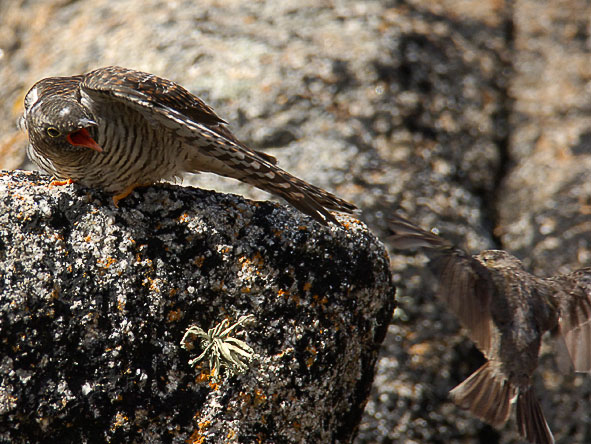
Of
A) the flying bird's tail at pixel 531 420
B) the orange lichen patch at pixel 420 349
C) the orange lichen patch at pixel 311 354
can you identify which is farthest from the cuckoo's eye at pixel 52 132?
the flying bird's tail at pixel 531 420

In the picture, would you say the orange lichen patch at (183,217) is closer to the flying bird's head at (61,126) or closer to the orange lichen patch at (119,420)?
the flying bird's head at (61,126)

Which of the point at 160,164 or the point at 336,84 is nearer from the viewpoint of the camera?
the point at 160,164

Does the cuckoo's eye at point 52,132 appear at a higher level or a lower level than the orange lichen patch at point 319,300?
higher

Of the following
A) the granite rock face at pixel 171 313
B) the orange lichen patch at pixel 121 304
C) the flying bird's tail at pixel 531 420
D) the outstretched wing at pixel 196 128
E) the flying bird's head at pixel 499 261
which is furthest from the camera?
the flying bird's head at pixel 499 261

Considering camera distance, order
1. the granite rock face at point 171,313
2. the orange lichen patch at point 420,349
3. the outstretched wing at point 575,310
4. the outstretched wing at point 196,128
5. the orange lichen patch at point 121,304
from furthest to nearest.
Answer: the orange lichen patch at point 420,349 < the outstretched wing at point 575,310 < the outstretched wing at point 196,128 < the orange lichen patch at point 121,304 < the granite rock face at point 171,313

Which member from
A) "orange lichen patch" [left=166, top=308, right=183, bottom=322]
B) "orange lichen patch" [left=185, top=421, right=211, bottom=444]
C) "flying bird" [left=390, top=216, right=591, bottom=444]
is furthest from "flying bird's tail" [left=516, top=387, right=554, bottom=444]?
"orange lichen patch" [left=166, top=308, right=183, bottom=322]

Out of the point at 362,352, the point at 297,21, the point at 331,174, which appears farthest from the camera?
the point at 297,21

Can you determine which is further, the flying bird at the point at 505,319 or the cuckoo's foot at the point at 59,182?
the flying bird at the point at 505,319

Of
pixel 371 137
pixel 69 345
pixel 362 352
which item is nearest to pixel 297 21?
pixel 371 137

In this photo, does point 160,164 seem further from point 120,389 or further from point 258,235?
point 120,389
